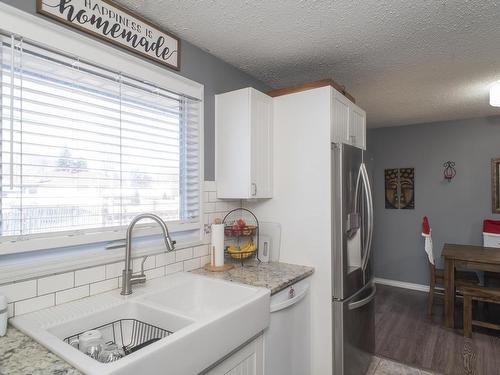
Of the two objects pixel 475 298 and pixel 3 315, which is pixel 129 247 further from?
pixel 475 298

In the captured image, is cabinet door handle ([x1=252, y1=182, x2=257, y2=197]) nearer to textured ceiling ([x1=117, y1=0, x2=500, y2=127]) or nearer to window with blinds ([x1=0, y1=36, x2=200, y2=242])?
window with blinds ([x1=0, y1=36, x2=200, y2=242])

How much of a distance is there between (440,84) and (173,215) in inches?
103

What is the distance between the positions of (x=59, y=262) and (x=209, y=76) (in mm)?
1486

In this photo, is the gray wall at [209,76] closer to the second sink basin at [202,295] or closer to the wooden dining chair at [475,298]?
the second sink basin at [202,295]

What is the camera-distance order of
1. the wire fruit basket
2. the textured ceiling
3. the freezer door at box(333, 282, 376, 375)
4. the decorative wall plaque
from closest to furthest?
1. the textured ceiling
2. the freezer door at box(333, 282, 376, 375)
3. the wire fruit basket
4. the decorative wall plaque

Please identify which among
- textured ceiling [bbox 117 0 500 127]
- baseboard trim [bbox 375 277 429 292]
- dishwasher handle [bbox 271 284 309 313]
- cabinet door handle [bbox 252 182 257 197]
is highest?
textured ceiling [bbox 117 0 500 127]

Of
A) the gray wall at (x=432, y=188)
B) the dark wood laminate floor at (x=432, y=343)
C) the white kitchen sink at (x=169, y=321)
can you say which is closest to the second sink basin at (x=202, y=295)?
the white kitchen sink at (x=169, y=321)

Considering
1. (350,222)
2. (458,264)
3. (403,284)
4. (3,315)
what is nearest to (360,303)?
(350,222)

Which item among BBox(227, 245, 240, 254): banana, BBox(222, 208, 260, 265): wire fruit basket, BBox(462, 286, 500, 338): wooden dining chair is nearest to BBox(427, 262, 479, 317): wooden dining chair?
BBox(462, 286, 500, 338): wooden dining chair

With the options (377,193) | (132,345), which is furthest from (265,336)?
(377,193)

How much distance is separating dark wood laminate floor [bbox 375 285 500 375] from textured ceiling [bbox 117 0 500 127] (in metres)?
2.36

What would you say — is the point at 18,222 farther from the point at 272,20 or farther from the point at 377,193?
the point at 377,193

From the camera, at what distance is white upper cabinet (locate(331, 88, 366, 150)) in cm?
210

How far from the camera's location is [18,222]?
1.24m
